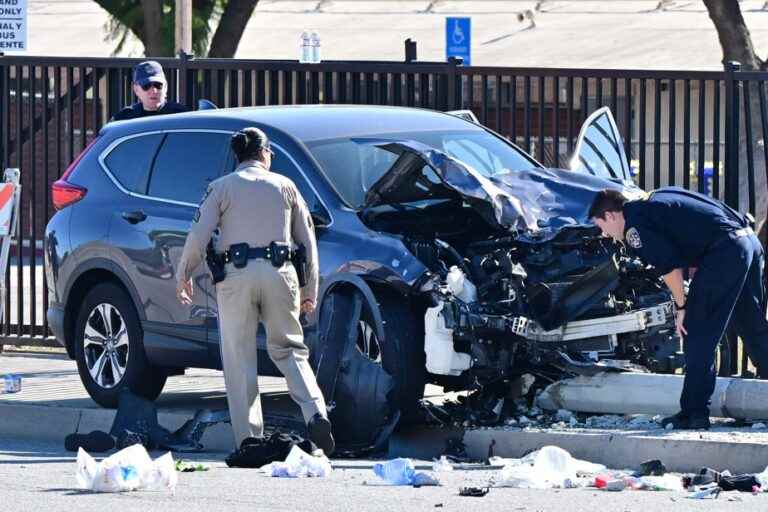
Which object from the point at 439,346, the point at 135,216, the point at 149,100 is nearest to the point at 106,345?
the point at 135,216

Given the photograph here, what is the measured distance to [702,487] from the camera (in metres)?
8.19

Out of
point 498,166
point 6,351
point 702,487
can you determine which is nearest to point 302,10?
point 6,351

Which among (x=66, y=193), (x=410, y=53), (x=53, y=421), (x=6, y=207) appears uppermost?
(x=410, y=53)

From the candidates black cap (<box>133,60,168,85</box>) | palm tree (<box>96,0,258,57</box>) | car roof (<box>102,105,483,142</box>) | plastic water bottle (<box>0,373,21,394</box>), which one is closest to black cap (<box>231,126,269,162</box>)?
car roof (<box>102,105,483,142</box>)

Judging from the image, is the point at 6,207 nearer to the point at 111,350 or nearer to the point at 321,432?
the point at 111,350

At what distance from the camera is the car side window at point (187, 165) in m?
10.9

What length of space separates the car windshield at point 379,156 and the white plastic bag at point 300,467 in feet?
5.93

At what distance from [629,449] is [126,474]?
263 cm

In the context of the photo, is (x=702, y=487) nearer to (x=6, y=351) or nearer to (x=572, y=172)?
(x=572, y=172)

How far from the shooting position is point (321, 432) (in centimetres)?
916

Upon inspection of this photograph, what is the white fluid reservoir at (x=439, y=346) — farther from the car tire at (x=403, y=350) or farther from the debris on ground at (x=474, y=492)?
the debris on ground at (x=474, y=492)

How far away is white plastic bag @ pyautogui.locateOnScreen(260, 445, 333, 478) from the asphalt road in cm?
8

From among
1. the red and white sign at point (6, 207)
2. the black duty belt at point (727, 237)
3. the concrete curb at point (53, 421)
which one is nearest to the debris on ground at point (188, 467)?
the concrete curb at point (53, 421)

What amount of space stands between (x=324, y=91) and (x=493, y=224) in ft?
12.7
